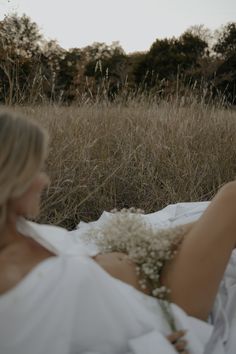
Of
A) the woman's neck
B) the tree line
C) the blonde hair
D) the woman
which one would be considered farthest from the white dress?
the tree line

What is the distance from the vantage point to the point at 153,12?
8297 mm

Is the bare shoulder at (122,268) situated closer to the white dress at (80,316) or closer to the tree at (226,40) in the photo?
the white dress at (80,316)

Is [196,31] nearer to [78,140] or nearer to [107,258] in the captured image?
[78,140]

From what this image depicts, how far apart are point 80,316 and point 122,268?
0.89ft

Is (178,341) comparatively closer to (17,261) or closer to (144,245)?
(144,245)

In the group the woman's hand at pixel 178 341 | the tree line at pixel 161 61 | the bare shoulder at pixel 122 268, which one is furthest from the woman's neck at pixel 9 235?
the tree line at pixel 161 61

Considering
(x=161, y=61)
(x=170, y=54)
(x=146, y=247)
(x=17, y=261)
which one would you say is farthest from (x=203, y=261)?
(x=161, y=61)

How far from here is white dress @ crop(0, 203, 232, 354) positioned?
1236mm

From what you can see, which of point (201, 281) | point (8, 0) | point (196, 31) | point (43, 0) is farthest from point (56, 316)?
point (196, 31)

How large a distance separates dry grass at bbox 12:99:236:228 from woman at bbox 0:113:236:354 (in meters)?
1.67

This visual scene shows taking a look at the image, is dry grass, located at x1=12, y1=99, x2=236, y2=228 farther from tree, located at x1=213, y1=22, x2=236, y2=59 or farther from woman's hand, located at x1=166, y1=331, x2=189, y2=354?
tree, located at x1=213, y1=22, x2=236, y2=59

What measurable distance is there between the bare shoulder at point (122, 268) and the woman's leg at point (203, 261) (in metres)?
0.12

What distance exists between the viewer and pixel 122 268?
1522 millimetres

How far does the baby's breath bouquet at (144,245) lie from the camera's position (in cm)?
153
